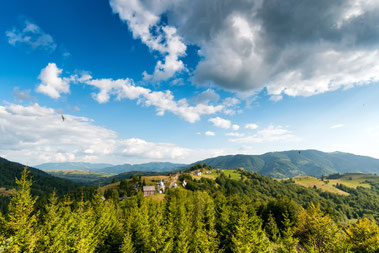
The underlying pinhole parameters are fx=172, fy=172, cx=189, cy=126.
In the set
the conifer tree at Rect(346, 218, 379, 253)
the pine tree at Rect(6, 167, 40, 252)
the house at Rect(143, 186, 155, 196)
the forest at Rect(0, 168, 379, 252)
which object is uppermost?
the pine tree at Rect(6, 167, 40, 252)

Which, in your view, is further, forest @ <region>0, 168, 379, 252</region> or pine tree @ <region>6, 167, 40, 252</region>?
forest @ <region>0, 168, 379, 252</region>

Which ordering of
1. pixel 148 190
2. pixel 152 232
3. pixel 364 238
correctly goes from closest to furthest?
pixel 152 232
pixel 364 238
pixel 148 190

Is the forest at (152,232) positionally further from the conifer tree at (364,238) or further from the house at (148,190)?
the house at (148,190)

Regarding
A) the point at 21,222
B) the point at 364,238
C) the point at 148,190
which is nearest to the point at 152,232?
the point at 21,222

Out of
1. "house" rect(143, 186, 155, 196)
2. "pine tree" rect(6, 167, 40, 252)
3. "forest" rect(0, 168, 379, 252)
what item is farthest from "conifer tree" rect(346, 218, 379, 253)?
"house" rect(143, 186, 155, 196)

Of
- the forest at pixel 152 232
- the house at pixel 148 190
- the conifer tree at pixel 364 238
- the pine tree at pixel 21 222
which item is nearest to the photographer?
the pine tree at pixel 21 222

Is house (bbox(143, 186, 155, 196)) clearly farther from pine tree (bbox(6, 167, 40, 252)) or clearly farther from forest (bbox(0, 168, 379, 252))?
pine tree (bbox(6, 167, 40, 252))

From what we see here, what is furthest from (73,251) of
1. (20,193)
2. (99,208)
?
(99,208)

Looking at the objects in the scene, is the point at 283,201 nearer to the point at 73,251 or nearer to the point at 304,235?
the point at 304,235

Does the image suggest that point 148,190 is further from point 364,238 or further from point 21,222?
point 364,238

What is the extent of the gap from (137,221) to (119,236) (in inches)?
238

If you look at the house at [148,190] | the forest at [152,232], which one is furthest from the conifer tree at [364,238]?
the house at [148,190]

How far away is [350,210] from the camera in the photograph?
650 feet

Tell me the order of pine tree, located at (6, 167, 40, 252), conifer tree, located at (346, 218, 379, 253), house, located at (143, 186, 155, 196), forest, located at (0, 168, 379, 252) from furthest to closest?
house, located at (143, 186, 155, 196) < conifer tree, located at (346, 218, 379, 253) < forest, located at (0, 168, 379, 252) < pine tree, located at (6, 167, 40, 252)
